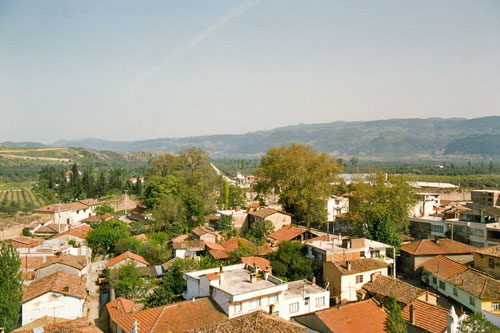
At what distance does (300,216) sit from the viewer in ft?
113

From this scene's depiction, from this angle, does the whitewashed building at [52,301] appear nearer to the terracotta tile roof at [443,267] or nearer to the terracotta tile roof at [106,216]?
the terracotta tile roof at [443,267]

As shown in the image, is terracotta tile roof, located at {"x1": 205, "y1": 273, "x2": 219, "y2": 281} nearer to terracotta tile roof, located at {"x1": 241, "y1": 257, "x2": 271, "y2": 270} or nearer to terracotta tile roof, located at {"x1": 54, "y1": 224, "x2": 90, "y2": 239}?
terracotta tile roof, located at {"x1": 241, "y1": 257, "x2": 271, "y2": 270}

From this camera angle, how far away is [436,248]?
24234 mm

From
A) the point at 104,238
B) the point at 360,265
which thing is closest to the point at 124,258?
the point at 104,238

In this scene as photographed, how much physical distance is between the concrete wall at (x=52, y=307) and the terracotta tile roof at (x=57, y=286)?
0.60 ft

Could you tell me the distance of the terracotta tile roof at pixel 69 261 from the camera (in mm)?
21203

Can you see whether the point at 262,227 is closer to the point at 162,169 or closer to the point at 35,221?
the point at 162,169

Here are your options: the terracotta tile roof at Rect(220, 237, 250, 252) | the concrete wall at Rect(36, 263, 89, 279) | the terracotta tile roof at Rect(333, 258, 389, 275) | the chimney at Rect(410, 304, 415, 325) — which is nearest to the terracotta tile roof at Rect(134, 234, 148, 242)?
the terracotta tile roof at Rect(220, 237, 250, 252)

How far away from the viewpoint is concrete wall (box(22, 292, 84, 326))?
1678 cm

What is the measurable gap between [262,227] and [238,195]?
1452 centimetres

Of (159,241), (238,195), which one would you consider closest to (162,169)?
(238,195)

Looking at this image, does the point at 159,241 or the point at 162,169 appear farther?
the point at 162,169

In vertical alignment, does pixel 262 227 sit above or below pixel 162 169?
below

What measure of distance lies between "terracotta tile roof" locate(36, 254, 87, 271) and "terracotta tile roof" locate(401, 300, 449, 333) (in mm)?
16906
